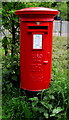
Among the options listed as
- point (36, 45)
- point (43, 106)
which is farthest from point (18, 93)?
point (36, 45)

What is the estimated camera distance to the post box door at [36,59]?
3.70m

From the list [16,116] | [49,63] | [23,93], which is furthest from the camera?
[23,93]

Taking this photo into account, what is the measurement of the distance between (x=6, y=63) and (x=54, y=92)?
1.42 meters

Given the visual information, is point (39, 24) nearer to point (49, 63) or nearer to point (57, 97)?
point (49, 63)

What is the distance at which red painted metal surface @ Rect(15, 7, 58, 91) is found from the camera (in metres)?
3.62

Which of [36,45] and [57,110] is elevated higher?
[36,45]

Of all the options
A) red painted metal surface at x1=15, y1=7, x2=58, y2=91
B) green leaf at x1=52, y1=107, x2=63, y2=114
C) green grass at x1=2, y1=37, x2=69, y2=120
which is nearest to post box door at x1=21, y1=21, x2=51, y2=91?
red painted metal surface at x1=15, y1=7, x2=58, y2=91

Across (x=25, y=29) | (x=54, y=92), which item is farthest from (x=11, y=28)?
(x=54, y=92)

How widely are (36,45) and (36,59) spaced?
229 mm

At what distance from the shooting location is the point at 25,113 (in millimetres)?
3523

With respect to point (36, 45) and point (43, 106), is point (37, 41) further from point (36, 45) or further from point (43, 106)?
point (43, 106)

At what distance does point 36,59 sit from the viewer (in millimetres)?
3727

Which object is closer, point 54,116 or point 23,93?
point 54,116

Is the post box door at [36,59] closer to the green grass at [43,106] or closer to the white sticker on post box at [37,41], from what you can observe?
the white sticker on post box at [37,41]
